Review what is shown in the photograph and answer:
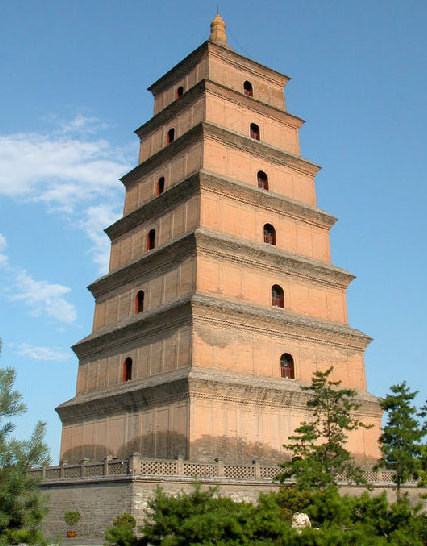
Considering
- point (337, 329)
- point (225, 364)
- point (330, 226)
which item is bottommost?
point (225, 364)

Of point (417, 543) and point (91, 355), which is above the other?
point (91, 355)

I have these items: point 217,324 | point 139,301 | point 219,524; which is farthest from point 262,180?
point 219,524

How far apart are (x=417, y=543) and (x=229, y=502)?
3293 millimetres

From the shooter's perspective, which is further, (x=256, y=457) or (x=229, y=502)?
(x=256, y=457)

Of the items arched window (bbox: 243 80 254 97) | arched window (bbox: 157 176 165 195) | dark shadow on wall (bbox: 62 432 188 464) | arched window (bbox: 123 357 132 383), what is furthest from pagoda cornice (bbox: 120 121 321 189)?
dark shadow on wall (bbox: 62 432 188 464)

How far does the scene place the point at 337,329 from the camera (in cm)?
2603

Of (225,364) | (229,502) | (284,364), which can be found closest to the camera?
(229,502)

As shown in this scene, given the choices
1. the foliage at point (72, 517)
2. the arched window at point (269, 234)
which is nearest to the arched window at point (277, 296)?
the arched window at point (269, 234)

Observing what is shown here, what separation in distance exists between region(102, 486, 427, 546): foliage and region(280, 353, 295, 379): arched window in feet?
40.8

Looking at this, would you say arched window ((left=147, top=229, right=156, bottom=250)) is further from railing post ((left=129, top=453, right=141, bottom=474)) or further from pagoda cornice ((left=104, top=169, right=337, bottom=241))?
railing post ((left=129, top=453, right=141, bottom=474))

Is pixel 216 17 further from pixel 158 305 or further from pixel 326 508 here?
pixel 326 508

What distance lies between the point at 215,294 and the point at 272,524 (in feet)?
46.3

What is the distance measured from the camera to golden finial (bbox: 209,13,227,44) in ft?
106

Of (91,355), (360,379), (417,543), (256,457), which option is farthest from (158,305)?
(417,543)
